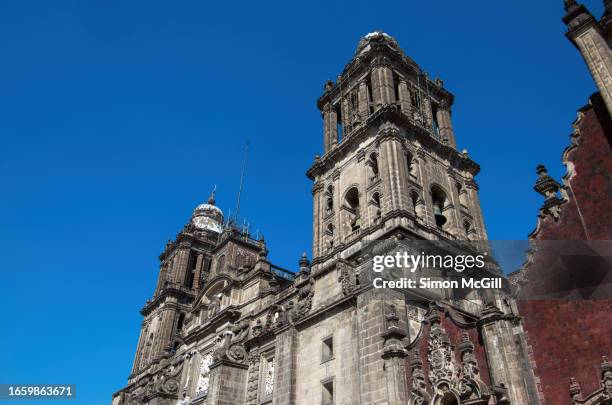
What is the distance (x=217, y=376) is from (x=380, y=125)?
18402 millimetres

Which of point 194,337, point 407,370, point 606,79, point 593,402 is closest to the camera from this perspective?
point 593,402

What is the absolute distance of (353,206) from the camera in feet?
104

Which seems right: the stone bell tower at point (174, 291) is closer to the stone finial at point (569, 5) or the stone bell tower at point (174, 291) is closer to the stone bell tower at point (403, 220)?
the stone bell tower at point (403, 220)

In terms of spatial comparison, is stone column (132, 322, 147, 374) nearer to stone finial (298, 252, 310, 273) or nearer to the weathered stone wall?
stone finial (298, 252, 310, 273)

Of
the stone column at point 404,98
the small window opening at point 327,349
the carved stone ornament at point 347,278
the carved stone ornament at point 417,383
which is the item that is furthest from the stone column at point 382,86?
the carved stone ornament at point 417,383

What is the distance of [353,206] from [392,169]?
4333 millimetres

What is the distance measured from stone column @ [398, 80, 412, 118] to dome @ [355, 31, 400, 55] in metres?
4.13

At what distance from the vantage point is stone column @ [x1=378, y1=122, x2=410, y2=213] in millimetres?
27188

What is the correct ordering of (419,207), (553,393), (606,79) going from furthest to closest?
(419,207) → (606,79) → (553,393)

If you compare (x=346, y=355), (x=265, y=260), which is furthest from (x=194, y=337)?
(x=346, y=355)

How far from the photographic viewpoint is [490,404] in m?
14.9

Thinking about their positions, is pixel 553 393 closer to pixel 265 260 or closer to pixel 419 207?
pixel 419 207

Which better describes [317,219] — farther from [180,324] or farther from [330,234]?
[180,324]

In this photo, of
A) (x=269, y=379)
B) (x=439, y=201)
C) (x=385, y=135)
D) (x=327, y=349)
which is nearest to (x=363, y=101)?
(x=385, y=135)
